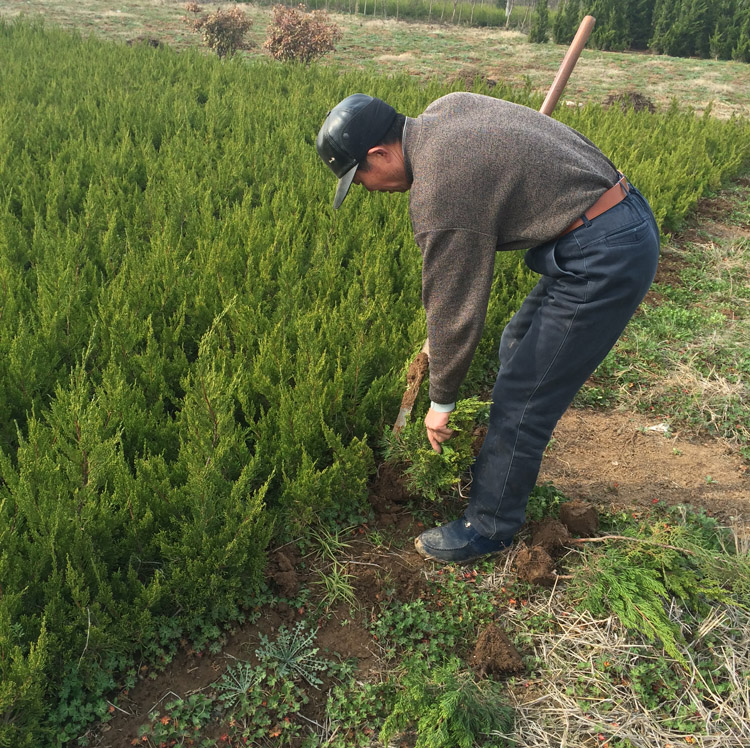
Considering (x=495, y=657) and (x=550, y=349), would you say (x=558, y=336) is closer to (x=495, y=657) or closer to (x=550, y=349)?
(x=550, y=349)

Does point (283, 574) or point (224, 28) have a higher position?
point (224, 28)

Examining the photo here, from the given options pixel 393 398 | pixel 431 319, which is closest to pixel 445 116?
pixel 431 319

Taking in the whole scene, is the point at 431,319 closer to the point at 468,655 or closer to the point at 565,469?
the point at 468,655

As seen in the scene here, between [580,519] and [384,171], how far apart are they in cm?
176

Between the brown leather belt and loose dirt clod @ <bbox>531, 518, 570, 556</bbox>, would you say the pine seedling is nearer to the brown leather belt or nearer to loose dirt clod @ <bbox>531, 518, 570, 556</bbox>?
loose dirt clod @ <bbox>531, 518, 570, 556</bbox>

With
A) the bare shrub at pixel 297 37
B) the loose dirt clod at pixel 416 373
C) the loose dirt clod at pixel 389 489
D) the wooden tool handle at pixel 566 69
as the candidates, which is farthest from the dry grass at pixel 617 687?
the bare shrub at pixel 297 37

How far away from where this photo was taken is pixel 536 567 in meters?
2.60

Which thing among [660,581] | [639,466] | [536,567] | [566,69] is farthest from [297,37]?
[660,581]

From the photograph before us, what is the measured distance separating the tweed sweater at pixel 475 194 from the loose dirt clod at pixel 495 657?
39.9 inches

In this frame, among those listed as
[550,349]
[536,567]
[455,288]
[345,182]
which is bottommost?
[536,567]

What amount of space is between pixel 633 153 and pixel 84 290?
6676mm

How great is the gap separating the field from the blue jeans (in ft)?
1.24

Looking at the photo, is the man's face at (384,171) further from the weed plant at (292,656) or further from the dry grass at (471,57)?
the dry grass at (471,57)

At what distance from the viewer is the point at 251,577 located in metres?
2.42
